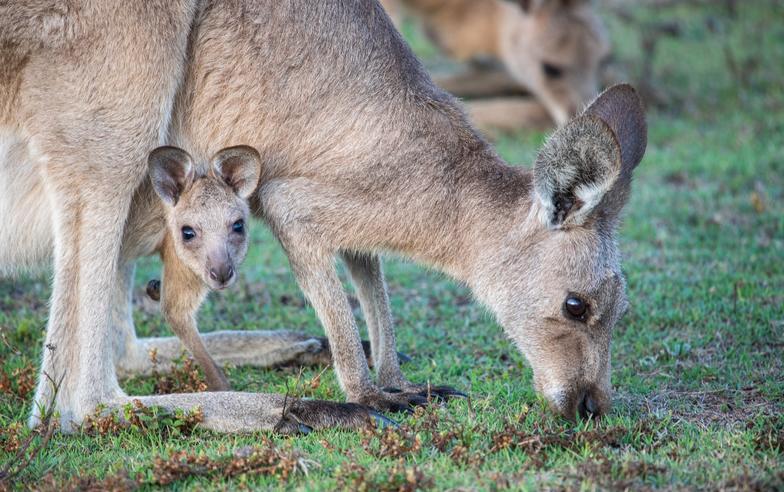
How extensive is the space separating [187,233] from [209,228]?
0.10 meters

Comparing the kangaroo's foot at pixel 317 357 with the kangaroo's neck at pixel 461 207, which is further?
the kangaroo's foot at pixel 317 357

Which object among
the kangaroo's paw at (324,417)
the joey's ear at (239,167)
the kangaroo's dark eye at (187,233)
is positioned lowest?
the kangaroo's paw at (324,417)

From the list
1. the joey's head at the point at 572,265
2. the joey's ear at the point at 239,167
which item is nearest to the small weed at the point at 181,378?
the joey's ear at the point at 239,167

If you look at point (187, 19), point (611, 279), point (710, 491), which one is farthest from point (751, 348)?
point (187, 19)

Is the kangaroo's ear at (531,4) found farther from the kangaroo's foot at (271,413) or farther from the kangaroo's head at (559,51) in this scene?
the kangaroo's foot at (271,413)

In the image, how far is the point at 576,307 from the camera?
4.20 meters

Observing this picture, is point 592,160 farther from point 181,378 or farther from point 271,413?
point 181,378

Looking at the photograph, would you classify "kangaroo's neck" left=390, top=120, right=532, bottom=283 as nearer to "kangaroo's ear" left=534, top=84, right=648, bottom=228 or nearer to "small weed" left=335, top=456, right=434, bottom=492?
"kangaroo's ear" left=534, top=84, right=648, bottom=228

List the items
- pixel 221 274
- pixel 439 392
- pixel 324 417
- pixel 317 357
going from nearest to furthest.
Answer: pixel 324 417 < pixel 221 274 < pixel 439 392 < pixel 317 357

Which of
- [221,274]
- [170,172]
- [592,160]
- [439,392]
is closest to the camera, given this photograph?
[592,160]

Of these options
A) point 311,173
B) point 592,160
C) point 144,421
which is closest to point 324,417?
point 144,421

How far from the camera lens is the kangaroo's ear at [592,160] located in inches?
157

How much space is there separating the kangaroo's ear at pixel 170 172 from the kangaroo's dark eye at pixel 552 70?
5.22 metres

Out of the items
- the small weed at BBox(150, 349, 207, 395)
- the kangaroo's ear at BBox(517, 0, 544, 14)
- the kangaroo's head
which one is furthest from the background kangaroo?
the kangaroo's ear at BBox(517, 0, 544, 14)
